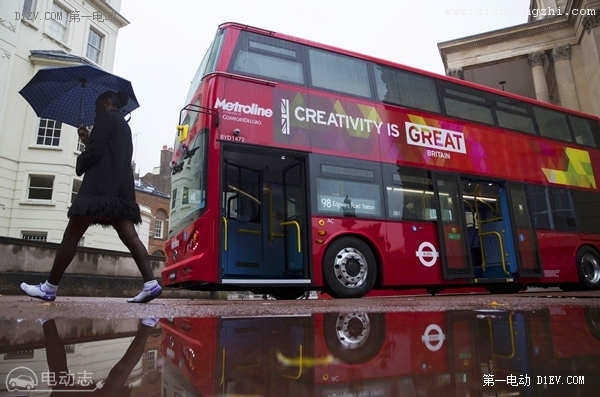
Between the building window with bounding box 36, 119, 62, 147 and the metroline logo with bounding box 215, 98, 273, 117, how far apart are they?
17.4 meters

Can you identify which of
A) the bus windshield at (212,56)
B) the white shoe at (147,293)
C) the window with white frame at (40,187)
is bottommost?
the white shoe at (147,293)

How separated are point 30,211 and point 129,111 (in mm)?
16961

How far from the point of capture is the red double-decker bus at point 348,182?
19.1ft

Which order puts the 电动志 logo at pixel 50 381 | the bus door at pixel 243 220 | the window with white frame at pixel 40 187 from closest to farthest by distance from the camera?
the 电动志 logo at pixel 50 381, the bus door at pixel 243 220, the window with white frame at pixel 40 187

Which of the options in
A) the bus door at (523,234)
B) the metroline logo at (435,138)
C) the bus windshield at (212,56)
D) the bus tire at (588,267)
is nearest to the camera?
the bus windshield at (212,56)

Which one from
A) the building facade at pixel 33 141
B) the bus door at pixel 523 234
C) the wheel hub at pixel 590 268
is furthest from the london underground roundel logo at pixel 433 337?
the building facade at pixel 33 141

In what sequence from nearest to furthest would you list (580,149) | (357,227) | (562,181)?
(357,227), (562,181), (580,149)

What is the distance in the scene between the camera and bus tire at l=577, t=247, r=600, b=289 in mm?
8844

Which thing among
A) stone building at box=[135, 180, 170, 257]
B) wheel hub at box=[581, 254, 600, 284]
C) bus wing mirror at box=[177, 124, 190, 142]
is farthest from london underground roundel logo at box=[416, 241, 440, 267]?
stone building at box=[135, 180, 170, 257]

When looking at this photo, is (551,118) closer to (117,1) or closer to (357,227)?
(357,227)

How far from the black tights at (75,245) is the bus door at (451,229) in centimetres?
497

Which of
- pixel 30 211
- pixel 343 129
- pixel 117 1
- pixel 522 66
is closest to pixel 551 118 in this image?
pixel 343 129

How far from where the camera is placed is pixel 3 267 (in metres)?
8.39

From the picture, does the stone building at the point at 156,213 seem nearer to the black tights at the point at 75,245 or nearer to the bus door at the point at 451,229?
the bus door at the point at 451,229
